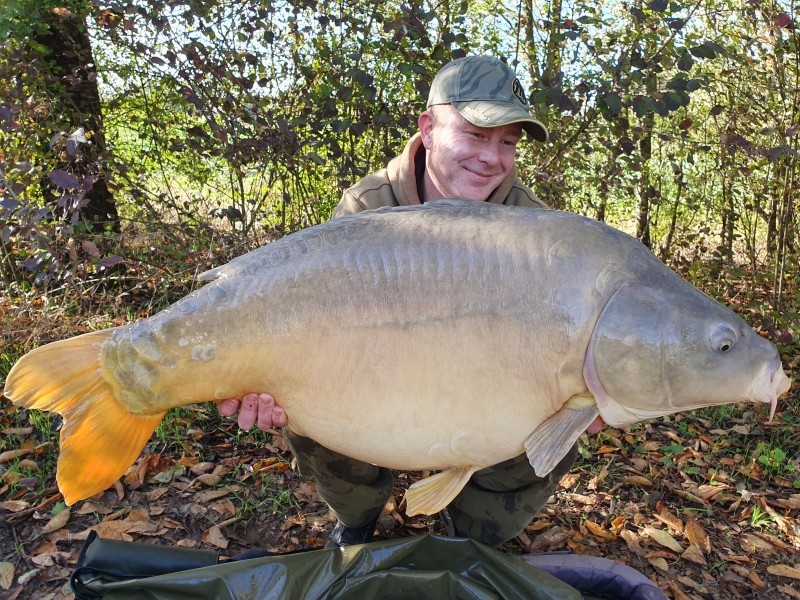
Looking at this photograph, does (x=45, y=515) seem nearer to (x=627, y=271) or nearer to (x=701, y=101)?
(x=627, y=271)

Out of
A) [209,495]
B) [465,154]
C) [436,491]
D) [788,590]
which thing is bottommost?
[788,590]

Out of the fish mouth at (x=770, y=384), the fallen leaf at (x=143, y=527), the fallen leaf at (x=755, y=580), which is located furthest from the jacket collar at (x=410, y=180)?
the fallen leaf at (x=755, y=580)

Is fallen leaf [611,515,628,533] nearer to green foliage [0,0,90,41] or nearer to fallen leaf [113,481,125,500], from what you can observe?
fallen leaf [113,481,125,500]

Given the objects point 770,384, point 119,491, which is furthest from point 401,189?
point 119,491

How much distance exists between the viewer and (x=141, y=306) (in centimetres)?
356

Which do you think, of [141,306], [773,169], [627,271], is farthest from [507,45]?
[627,271]

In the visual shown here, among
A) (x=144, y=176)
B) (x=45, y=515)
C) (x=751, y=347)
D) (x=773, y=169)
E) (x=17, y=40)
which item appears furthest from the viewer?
(x=144, y=176)

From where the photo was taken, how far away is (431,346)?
1379 millimetres

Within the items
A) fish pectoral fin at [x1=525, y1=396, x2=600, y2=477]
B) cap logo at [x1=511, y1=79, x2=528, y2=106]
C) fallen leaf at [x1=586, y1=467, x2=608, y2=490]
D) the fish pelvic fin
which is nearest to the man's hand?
the fish pelvic fin

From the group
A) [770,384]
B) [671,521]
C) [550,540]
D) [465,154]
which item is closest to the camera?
[770,384]

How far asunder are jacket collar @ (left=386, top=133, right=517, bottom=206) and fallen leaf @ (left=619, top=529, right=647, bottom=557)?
1181 mm

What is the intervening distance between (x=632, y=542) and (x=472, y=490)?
1.98 feet

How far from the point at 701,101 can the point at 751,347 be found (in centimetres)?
329

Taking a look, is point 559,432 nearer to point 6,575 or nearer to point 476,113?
point 476,113
